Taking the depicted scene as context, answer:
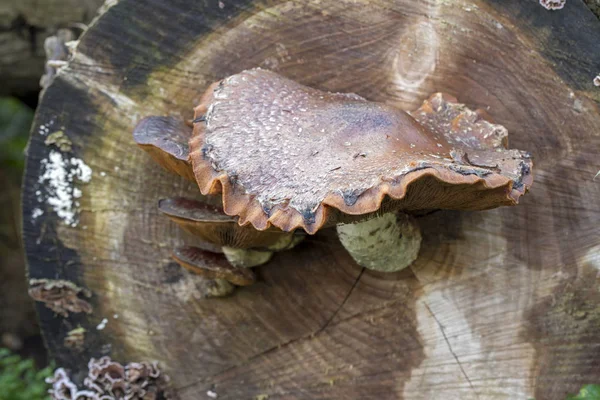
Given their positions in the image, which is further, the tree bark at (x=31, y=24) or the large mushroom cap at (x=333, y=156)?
the tree bark at (x=31, y=24)

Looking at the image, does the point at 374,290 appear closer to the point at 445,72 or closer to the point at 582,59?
the point at 445,72

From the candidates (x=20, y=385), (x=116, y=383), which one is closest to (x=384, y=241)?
(x=116, y=383)

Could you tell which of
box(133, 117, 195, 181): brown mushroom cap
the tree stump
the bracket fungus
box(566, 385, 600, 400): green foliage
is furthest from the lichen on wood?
box(566, 385, 600, 400): green foliage

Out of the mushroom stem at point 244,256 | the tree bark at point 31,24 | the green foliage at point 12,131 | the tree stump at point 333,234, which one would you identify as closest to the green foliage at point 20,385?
the tree stump at point 333,234

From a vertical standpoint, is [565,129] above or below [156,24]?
below

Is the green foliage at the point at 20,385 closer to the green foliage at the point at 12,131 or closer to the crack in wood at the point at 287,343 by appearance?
the crack in wood at the point at 287,343

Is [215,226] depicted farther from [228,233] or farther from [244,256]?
[244,256]

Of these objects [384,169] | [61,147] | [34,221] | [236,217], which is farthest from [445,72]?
[34,221]
